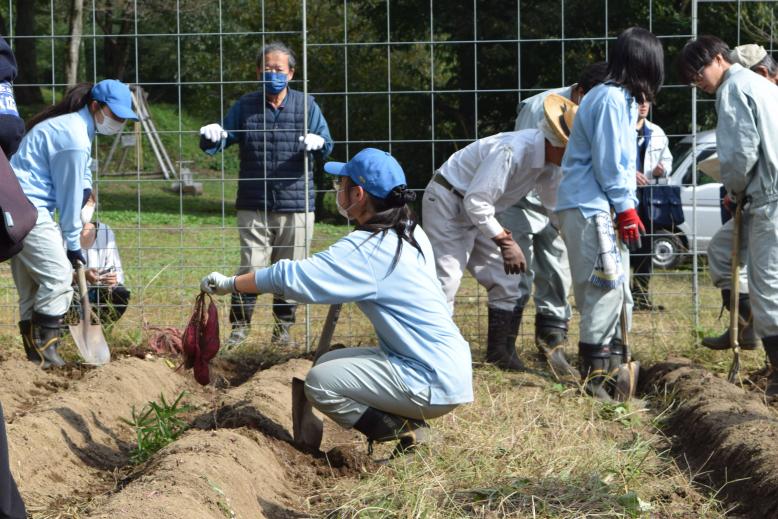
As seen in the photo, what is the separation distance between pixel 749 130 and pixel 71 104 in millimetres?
3746

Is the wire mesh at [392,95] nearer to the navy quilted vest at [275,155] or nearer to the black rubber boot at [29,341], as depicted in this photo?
the navy quilted vest at [275,155]

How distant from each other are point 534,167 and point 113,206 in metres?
14.1

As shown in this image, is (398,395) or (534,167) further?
(534,167)

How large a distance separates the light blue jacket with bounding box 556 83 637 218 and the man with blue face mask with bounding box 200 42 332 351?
204 cm

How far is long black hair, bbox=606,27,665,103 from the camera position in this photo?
5.96 metres

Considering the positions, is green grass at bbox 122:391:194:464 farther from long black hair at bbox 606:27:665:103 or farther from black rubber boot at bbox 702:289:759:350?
black rubber boot at bbox 702:289:759:350

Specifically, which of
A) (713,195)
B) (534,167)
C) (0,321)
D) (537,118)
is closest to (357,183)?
(534,167)

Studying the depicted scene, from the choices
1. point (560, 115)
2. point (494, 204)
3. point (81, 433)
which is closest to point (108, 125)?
point (81, 433)

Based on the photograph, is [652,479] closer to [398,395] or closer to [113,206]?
[398,395]

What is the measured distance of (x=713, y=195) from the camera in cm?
1292

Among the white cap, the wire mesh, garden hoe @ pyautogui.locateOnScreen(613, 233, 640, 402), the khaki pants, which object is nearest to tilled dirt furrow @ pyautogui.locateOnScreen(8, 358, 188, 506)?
the khaki pants

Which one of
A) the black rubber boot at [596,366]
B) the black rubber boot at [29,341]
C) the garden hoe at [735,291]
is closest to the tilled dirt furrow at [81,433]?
the black rubber boot at [29,341]

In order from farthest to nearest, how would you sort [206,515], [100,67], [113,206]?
[100,67]
[113,206]
[206,515]

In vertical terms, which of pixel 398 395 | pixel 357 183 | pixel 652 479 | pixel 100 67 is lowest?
pixel 652 479
